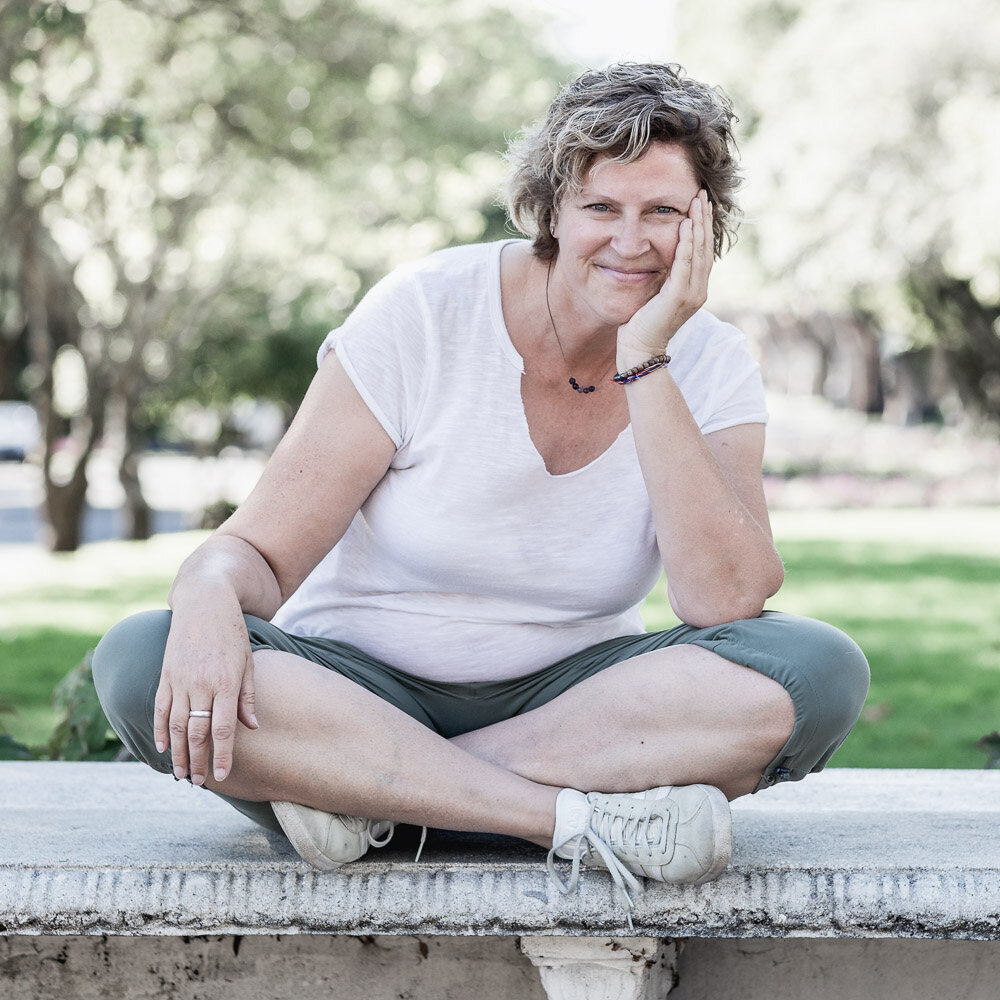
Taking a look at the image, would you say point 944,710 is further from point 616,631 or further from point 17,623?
point 17,623

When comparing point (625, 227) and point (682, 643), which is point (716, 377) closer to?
point (625, 227)

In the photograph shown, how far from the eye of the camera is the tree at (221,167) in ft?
37.7

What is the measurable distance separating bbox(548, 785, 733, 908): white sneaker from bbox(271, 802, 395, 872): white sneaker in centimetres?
30

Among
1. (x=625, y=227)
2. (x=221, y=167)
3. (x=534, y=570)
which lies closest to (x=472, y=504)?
(x=534, y=570)

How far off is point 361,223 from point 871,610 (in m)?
10.6

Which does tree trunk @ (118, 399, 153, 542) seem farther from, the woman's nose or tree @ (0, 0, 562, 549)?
the woman's nose

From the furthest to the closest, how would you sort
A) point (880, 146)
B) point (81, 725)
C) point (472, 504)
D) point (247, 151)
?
point (880, 146)
point (247, 151)
point (81, 725)
point (472, 504)

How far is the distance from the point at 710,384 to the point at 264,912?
1.20 meters

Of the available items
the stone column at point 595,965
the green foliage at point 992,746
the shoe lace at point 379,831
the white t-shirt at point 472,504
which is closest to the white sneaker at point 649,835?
the stone column at point 595,965

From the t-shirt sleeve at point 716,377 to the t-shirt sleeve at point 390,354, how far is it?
0.47 metres

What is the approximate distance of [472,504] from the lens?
2.47 m

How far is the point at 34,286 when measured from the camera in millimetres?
13094

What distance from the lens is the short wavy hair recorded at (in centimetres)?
239

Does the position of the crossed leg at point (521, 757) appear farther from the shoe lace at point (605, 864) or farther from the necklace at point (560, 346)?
the necklace at point (560, 346)
